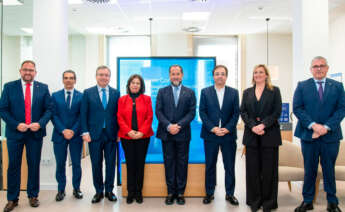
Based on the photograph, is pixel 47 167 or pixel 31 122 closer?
pixel 31 122

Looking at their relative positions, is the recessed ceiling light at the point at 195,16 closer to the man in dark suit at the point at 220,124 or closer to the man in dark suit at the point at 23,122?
the man in dark suit at the point at 220,124

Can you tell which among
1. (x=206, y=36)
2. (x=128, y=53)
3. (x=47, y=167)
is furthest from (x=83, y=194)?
(x=206, y=36)

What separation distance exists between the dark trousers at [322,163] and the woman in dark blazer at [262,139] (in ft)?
1.31

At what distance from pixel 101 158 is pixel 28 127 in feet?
3.03

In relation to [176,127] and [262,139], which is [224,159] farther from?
[176,127]

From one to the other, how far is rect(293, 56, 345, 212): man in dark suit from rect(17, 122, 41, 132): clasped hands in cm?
306

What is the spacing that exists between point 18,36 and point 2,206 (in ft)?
19.0

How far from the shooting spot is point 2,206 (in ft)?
11.0

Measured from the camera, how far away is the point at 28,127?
10.3 feet

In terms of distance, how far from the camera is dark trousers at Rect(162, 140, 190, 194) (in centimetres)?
336

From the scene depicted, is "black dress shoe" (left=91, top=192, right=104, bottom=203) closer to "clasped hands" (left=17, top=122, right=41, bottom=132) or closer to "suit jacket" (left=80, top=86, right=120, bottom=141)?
"suit jacket" (left=80, top=86, right=120, bottom=141)

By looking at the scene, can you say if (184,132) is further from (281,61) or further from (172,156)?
(281,61)

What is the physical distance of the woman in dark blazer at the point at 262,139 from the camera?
9.89ft

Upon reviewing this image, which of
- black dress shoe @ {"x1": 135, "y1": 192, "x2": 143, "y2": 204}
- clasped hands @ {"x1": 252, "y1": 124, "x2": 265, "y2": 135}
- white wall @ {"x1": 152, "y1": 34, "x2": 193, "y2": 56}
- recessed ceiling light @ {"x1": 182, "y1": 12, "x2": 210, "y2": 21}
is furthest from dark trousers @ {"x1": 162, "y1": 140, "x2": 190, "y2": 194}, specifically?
white wall @ {"x1": 152, "y1": 34, "x2": 193, "y2": 56}
